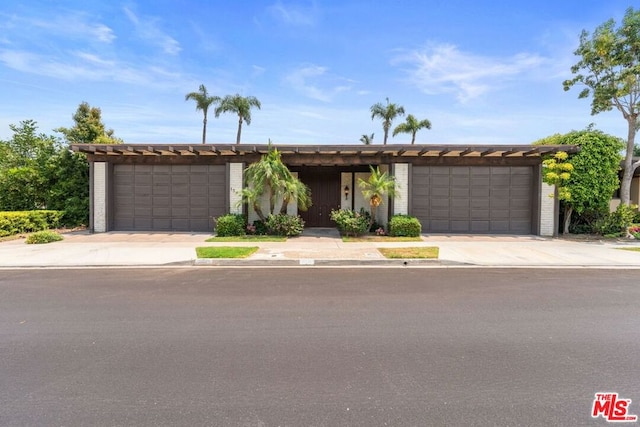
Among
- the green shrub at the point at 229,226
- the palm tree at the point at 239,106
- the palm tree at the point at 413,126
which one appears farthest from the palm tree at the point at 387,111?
the green shrub at the point at 229,226

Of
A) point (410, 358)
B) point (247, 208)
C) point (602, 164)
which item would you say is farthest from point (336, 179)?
point (410, 358)

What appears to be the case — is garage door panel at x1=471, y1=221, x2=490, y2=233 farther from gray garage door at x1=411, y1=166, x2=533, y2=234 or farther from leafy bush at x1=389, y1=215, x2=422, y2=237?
leafy bush at x1=389, y1=215, x2=422, y2=237

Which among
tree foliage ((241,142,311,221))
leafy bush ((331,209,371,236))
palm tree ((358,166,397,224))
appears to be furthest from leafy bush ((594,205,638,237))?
tree foliage ((241,142,311,221))

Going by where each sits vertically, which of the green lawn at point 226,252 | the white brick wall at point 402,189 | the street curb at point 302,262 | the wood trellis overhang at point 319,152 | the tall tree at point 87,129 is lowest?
the street curb at point 302,262

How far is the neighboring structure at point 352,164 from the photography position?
1504 centimetres

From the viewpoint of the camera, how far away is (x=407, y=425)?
2.65 metres

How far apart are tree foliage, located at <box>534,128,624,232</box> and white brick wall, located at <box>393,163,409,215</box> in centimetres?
617

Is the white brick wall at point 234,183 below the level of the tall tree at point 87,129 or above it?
below

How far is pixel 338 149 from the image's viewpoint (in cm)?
1427

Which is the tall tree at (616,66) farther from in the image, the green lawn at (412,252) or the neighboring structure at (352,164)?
the green lawn at (412,252)

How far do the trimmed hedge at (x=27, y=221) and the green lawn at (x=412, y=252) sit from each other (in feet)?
47.5

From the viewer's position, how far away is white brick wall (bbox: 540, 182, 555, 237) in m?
14.6

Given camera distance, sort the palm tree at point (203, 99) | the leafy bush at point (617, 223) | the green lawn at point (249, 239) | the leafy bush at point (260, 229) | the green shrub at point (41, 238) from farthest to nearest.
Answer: the palm tree at point (203, 99), the leafy bush at point (260, 229), the leafy bush at point (617, 223), the green lawn at point (249, 239), the green shrub at point (41, 238)

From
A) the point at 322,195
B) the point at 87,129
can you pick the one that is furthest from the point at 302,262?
the point at 87,129
